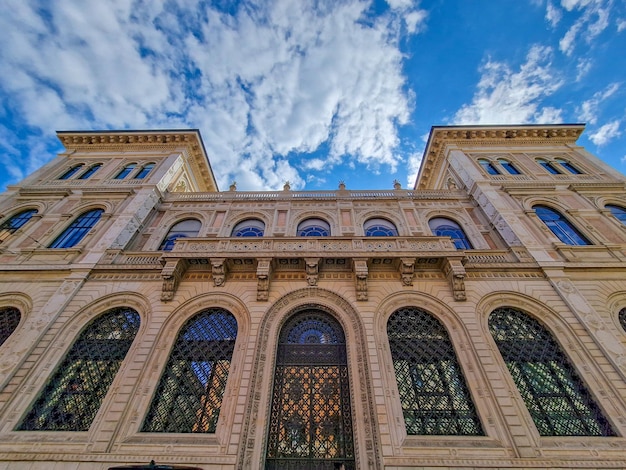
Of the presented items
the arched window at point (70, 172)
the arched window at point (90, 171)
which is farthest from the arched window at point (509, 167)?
the arched window at point (70, 172)

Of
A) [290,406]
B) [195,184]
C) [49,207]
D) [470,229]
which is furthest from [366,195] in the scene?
[49,207]

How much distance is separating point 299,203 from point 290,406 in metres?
8.57

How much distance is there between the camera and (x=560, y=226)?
11.4m

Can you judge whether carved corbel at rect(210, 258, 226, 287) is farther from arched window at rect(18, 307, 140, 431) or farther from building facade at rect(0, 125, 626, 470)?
arched window at rect(18, 307, 140, 431)

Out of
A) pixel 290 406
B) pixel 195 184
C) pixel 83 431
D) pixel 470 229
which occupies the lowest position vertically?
pixel 83 431

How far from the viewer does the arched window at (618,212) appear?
457 inches

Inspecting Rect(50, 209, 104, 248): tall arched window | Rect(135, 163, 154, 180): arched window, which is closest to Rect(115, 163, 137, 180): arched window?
Rect(135, 163, 154, 180): arched window

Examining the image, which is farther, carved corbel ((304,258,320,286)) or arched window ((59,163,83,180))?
arched window ((59,163,83,180))

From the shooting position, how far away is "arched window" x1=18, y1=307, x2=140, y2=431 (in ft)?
22.2

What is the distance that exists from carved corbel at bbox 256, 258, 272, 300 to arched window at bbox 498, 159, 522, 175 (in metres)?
13.8

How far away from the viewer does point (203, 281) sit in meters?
9.32

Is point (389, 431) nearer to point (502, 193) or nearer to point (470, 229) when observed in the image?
point (470, 229)

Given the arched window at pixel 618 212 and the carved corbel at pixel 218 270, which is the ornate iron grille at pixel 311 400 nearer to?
the carved corbel at pixel 218 270

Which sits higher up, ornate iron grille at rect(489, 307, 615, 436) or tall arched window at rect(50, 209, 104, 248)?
tall arched window at rect(50, 209, 104, 248)
